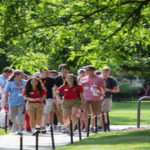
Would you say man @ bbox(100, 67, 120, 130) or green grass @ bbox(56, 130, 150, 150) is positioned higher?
man @ bbox(100, 67, 120, 130)

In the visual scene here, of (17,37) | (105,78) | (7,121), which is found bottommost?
(7,121)

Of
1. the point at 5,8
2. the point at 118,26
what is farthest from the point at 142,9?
the point at 5,8

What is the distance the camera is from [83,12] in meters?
17.7

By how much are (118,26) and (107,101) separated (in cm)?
228

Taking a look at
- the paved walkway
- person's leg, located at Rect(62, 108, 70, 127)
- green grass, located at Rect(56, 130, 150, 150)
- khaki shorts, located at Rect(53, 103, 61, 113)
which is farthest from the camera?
khaki shorts, located at Rect(53, 103, 61, 113)

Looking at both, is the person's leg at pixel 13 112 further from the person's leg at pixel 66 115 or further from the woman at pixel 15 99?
the person's leg at pixel 66 115

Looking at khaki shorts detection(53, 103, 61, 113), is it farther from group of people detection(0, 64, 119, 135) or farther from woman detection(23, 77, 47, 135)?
woman detection(23, 77, 47, 135)

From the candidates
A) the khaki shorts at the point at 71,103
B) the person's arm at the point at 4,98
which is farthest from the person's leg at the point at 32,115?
the khaki shorts at the point at 71,103

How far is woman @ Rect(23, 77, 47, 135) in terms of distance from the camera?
17.1 m

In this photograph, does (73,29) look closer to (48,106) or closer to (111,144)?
(48,106)

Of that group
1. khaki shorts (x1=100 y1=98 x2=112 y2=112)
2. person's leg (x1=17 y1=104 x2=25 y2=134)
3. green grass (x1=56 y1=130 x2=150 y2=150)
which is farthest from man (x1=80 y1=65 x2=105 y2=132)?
green grass (x1=56 y1=130 x2=150 y2=150)

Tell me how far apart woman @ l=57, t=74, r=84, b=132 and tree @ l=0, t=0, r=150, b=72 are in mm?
1411

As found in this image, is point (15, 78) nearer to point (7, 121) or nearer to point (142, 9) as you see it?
point (7, 121)

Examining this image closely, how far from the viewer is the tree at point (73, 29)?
1708cm
